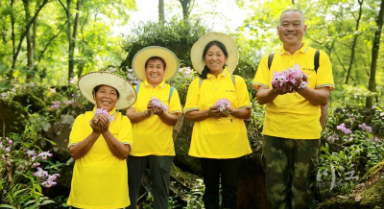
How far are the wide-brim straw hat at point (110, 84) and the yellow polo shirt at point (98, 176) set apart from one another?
351mm

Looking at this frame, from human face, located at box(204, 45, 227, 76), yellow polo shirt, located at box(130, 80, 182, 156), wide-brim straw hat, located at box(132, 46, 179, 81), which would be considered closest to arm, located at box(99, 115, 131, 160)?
yellow polo shirt, located at box(130, 80, 182, 156)

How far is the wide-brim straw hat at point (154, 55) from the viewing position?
13.4 feet

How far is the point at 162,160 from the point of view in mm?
3805

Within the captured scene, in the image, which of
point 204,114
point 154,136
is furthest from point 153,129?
point 204,114

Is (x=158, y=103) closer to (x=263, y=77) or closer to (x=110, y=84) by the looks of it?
(x=110, y=84)

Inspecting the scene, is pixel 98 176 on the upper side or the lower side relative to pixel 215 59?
lower

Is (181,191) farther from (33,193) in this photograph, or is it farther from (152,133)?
(33,193)

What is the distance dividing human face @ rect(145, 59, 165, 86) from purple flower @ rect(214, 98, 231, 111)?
91 centimetres

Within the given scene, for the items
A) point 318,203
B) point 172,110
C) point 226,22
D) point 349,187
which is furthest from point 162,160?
point 226,22

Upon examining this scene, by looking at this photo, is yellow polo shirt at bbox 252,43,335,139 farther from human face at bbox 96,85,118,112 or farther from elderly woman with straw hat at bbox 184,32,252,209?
human face at bbox 96,85,118,112

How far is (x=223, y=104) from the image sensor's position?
11.5ft

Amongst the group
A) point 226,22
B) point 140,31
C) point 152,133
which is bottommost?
point 152,133

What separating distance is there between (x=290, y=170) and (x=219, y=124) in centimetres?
93

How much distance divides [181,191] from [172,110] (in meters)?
1.91
